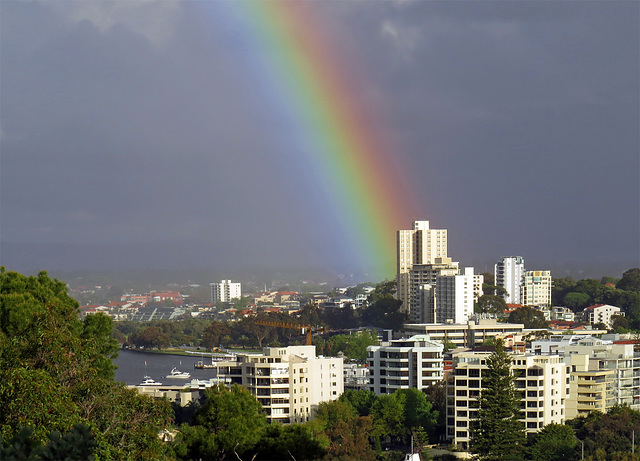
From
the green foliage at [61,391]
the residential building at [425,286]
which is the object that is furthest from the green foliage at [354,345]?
the green foliage at [61,391]

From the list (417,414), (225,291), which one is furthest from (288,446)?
(225,291)

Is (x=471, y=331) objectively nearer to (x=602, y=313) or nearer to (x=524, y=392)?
(x=602, y=313)

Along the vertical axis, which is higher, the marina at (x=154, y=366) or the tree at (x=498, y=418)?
the tree at (x=498, y=418)

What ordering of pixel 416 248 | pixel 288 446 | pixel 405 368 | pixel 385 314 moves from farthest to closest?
pixel 416 248, pixel 385 314, pixel 405 368, pixel 288 446

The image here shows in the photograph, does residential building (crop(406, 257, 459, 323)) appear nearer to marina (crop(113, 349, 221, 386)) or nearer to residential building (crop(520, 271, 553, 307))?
residential building (crop(520, 271, 553, 307))

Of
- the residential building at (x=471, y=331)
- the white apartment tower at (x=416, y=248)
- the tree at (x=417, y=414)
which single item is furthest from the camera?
the white apartment tower at (x=416, y=248)

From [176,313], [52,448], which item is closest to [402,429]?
[52,448]

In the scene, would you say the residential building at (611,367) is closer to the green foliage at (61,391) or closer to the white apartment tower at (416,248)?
the green foliage at (61,391)

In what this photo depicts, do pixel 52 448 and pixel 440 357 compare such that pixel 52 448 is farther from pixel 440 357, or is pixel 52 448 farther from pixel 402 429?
pixel 440 357
